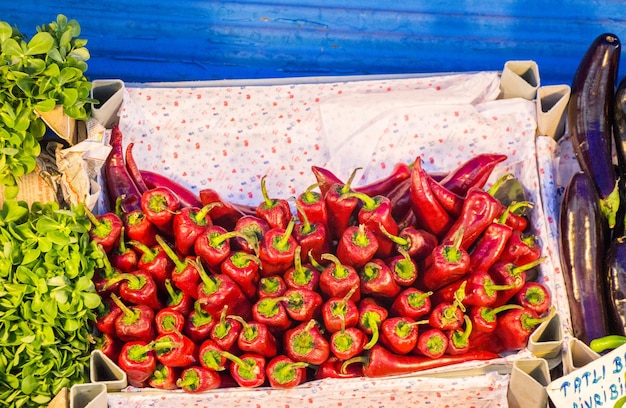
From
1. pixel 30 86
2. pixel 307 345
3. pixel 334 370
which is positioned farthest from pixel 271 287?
pixel 30 86

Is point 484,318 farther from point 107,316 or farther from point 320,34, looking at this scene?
point 320,34

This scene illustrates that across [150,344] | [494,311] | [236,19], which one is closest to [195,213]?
[150,344]

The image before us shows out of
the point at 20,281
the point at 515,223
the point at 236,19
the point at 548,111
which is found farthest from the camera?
the point at 236,19

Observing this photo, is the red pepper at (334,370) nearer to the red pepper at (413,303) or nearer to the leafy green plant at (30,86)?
the red pepper at (413,303)

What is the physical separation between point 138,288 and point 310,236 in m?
0.51

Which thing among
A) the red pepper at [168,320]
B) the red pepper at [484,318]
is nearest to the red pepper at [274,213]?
the red pepper at [168,320]

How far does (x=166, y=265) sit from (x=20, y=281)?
0.41 metres

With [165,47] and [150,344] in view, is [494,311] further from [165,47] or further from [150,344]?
[165,47]

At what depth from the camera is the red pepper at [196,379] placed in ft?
6.61

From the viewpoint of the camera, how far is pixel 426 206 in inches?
84.9

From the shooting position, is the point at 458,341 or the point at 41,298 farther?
the point at 458,341

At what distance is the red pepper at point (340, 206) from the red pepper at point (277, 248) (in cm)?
16

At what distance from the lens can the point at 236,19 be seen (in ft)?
9.46

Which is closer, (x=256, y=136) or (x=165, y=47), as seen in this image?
(x=256, y=136)
